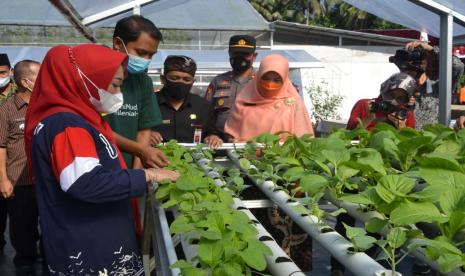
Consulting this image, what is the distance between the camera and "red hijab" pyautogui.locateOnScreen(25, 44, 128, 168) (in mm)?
1820

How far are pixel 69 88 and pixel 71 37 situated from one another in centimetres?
1422

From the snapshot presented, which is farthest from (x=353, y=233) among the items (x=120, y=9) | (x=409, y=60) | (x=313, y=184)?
(x=120, y=9)

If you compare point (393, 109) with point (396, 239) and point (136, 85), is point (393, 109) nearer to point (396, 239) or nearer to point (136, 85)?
point (136, 85)

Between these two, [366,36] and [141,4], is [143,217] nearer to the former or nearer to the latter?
[141,4]

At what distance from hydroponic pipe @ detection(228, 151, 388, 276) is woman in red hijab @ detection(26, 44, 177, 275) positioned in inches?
18.1

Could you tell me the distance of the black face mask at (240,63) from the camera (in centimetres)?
402

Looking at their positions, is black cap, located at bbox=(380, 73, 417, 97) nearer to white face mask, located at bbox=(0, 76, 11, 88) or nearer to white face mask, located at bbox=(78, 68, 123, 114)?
white face mask, located at bbox=(78, 68, 123, 114)

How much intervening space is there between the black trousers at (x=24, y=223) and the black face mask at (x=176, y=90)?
1.38m

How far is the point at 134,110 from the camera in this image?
8.85ft

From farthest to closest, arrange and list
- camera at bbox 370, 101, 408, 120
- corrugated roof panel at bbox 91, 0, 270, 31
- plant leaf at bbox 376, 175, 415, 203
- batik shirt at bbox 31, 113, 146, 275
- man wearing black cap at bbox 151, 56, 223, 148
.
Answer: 1. corrugated roof panel at bbox 91, 0, 270, 31
2. man wearing black cap at bbox 151, 56, 223, 148
3. camera at bbox 370, 101, 408, 120
4. batik shirt at bbox 31, 113, 146, 275
5. plant leaf at bbox 376, 175, 415, 203

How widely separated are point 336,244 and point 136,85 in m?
1.75

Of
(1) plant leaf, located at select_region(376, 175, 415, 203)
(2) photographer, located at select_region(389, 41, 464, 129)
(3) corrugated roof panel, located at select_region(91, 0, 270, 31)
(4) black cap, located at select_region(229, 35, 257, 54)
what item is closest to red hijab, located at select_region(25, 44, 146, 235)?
(1) plant leaf, located at select_region(376, 175, 415, 203)

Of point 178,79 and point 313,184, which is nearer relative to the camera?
point 313,184

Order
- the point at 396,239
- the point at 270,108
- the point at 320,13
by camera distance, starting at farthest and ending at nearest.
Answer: the point at 320,13 < the point at 270,108 < the point at 396,239
